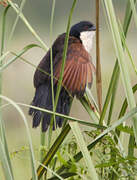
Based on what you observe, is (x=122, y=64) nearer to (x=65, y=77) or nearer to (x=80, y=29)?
(x=65, y=77)

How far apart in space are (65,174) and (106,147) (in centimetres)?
→ 8

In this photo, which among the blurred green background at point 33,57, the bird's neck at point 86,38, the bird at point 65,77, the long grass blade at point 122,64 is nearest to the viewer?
the long grass blade at point 122,64

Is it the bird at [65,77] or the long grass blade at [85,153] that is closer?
the long grass blade at [85,153]

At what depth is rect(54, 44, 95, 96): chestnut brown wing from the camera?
1.63 m

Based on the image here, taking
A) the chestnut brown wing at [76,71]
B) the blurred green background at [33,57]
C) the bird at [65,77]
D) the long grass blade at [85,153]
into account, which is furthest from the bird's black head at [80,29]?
the long grass blade at [85,153]

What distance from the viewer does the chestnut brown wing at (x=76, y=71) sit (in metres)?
1.63

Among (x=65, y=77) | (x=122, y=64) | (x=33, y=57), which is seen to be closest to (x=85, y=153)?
(x=122, y=64)

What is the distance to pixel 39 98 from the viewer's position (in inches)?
62.9

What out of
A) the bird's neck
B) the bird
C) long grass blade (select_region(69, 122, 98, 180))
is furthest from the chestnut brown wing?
long grass blade (select_region(69, 122, 98, 180))

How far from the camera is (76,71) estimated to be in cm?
168

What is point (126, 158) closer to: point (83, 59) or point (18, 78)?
point (83, 59)

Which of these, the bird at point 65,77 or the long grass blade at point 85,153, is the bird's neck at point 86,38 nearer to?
the bird at point 65,77

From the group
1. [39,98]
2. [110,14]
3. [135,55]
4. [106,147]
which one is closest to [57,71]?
[39,98]

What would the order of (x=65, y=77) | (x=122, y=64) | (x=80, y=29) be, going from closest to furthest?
(x=122, y=64) < (x=65, y=77) < (x=80, y=29)
